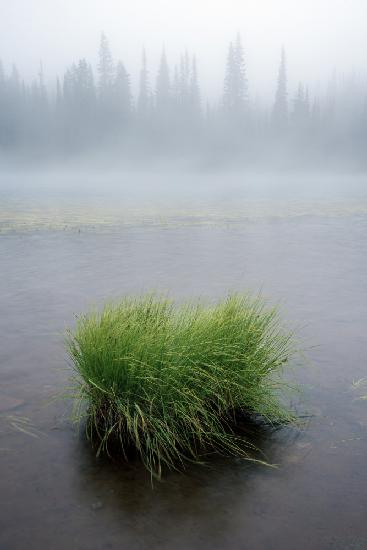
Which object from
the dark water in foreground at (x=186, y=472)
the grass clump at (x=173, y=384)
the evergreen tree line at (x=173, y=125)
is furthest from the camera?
the evergreen tree line at (x=173, y=125)

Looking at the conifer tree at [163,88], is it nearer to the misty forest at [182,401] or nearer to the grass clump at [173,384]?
the misty forest at [182,401]

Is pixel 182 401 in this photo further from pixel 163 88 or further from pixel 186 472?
pixel 163 88

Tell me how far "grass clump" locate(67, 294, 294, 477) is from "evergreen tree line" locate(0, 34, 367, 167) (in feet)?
304

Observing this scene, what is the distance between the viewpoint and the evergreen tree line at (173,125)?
9850 cm

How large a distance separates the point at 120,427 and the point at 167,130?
9937 centimetres

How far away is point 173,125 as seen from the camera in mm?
101188

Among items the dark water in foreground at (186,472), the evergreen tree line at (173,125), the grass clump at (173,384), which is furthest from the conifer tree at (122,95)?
the grass clump at (173,384)

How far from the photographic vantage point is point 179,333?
5398 mm

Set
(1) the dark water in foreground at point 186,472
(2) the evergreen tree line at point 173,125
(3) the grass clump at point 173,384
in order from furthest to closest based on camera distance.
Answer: (2) the evergreen tree line at point 173,125 → (3) the grass clump at point 173,384 → (1) the dark water in foreground at point 186,472

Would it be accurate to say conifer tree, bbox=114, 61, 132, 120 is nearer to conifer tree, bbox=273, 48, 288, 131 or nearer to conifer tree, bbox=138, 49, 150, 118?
conifer tree, bbox=138, 49, 150, 118

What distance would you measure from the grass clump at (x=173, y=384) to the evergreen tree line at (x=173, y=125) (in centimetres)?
9255

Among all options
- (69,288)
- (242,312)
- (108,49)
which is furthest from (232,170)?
(242,312)

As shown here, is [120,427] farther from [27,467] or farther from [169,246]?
[169,246]

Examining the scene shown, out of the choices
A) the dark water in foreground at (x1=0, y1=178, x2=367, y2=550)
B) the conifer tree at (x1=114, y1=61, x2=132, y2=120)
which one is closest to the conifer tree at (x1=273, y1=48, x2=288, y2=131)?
the conifer tree at (x1=114, y1=61, x2=132, y2=120)
